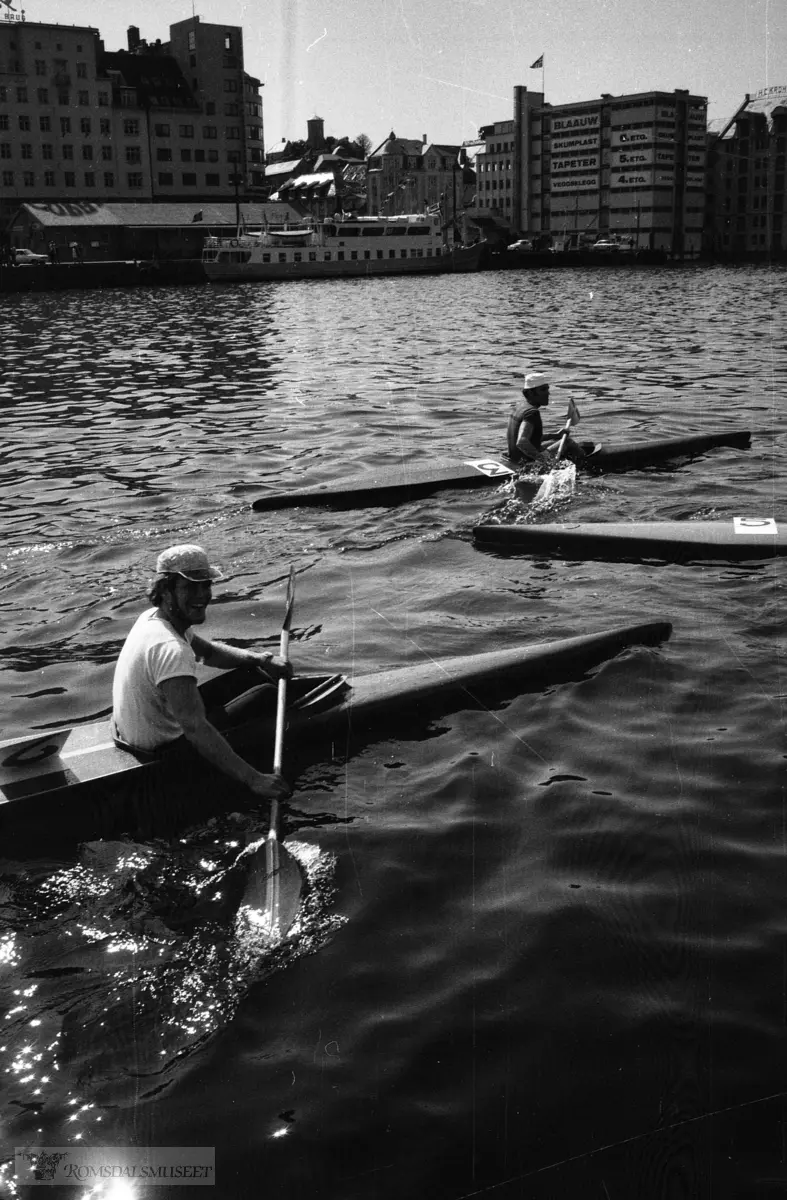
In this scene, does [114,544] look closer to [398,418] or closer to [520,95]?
[398,418]

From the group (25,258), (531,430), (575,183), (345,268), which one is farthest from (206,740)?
(575,183)

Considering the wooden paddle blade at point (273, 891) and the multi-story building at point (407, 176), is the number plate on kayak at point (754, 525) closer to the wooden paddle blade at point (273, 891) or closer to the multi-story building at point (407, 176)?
the wooden paddle blade at point (273, 891)

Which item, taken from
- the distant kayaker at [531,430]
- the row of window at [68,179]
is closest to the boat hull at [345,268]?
the row of window at [68,179]

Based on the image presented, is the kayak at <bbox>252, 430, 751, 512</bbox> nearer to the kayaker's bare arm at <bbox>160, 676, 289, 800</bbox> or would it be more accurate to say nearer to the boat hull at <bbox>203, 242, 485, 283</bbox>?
the kayaker's bare arm at <bbox>160, 676, 289, 800</bbox>

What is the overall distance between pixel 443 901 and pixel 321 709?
184cm

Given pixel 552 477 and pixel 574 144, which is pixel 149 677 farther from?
pixel 574 144

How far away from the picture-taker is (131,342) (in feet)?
122

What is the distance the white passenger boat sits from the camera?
3250 inches

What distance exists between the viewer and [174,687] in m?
5.99

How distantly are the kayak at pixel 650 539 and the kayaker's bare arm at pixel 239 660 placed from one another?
5.52 m

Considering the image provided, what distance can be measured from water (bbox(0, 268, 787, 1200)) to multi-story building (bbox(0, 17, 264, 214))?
8805 centimetres

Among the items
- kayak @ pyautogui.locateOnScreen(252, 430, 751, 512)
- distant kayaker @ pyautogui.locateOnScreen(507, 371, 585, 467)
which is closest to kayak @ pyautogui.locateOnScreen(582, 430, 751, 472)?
kayak @ pyautogui.locateOnScreen(252, 430, 751, 512)

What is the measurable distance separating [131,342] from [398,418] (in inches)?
757

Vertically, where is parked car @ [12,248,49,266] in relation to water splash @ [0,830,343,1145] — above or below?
above
